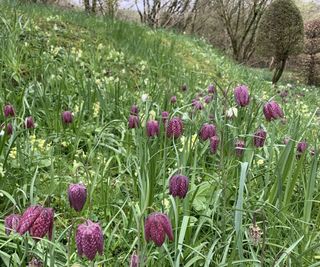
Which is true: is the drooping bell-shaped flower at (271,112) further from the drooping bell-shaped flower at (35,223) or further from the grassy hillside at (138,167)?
the drooping bell-shaped flower at (35,223)

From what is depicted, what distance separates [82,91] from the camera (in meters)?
3.40

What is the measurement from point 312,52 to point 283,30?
3867 millimetres

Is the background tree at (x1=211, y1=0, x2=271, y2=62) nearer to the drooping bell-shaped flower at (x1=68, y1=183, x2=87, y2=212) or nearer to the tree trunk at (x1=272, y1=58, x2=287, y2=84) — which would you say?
the tree trunk at (x1=272, y1=58, x2=287, y2=84)

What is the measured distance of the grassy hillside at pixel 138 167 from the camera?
1.64 m

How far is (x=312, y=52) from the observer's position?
1609 centimetres

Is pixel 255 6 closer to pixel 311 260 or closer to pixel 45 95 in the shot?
pixel 45 95

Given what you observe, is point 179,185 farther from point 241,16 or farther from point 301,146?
point 241,16

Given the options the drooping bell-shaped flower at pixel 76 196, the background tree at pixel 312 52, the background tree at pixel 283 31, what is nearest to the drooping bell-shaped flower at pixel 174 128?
the drooping bell-shaped flower at pixel 76 196

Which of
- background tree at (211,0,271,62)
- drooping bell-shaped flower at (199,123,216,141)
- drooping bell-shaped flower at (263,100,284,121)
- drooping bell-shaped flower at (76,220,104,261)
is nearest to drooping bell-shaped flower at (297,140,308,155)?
drooping bell-shaped flower at (263,100,284,121)

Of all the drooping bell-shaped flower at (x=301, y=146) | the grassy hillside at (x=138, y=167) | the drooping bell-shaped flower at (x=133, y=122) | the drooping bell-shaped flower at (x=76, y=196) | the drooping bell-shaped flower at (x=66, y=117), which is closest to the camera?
the drooping bell-shaped flower at (x=76, y=196)

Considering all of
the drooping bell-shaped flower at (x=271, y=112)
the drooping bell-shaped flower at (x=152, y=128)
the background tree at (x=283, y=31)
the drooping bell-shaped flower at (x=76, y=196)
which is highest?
the background tree at (x=283, y=31)

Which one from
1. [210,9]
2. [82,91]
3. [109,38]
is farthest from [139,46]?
[210,9]

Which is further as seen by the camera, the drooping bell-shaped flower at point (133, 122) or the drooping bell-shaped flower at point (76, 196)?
the drooping bell-shaped flower at point (133, 122)

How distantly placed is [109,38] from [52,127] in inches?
128
